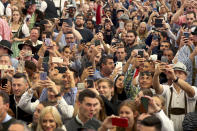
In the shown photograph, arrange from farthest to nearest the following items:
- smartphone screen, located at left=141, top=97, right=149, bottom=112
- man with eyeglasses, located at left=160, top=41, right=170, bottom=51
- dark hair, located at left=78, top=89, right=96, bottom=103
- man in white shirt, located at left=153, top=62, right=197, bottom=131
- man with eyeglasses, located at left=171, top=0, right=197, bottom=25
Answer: man with eyeglasses, located at left=171, top=0, right=197, bottom=25
man with eyeglasses, located at left=160, top=41, right=170, bottom=51
man in white shirt, located at left=153, top=62, right=197, bottom=131
dark hair, located at left=78, top=89, right=96, bottom=103
smartphone screen, located at left=141, top=97, right=149, bottom=112

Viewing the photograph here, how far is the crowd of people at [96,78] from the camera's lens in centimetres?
661

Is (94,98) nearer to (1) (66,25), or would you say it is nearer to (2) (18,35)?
(1) (66,25)

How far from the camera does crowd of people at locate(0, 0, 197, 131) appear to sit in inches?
260

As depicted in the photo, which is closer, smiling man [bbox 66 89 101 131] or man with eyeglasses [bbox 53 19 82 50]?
smiling man [bbox 66 89 101 131]

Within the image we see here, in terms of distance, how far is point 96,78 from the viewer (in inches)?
376

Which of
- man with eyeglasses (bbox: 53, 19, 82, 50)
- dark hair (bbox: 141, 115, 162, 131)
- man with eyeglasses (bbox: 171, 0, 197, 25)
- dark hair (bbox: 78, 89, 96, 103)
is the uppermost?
man with eyeglasses (bbox: 171, 0, 197, 25)

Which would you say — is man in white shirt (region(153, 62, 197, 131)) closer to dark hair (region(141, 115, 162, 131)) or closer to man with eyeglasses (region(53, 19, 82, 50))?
dark hair (region(141, 115, 162, 131))

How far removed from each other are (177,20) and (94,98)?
6.67 metres

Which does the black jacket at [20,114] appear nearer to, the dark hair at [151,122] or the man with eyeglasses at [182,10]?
the dark hair at [151,122]

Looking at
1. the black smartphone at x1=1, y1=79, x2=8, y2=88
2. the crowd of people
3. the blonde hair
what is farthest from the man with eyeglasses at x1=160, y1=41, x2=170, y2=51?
the blonde hair

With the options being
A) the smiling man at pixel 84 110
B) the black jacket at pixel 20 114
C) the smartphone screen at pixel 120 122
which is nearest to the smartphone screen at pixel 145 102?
the smiling man at pixel 84 110

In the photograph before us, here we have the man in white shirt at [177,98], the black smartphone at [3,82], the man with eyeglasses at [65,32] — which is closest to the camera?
the man in white shirt at [177,98]

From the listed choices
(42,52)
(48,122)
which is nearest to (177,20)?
(42,52)

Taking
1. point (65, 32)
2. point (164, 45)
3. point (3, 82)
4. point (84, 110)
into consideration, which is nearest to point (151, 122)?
point (84, 110)
